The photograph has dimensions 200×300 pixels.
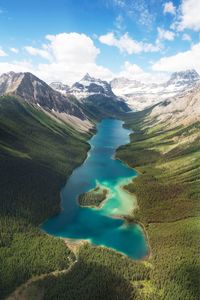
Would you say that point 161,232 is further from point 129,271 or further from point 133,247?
point 129,271

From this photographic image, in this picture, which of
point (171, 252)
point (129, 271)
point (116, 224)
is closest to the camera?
point (129, 271)

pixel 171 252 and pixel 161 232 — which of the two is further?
pixel 161 232

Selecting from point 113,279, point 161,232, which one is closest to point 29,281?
point 113,279

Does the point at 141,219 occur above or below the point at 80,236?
above

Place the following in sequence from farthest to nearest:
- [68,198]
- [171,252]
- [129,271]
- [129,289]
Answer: [68,198]
[171,252]
[129,271]
[129,289]

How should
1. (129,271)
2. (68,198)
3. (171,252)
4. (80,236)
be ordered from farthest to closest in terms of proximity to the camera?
1. (68,198)
2. (80,236)
3. (171,252)
4. (129,271)

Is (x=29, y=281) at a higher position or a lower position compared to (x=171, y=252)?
lower

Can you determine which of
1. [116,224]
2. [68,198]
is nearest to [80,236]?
[116,224]

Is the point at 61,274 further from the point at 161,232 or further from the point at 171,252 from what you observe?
the point at 161,232

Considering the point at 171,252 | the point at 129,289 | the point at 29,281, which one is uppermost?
the point at 171,252
